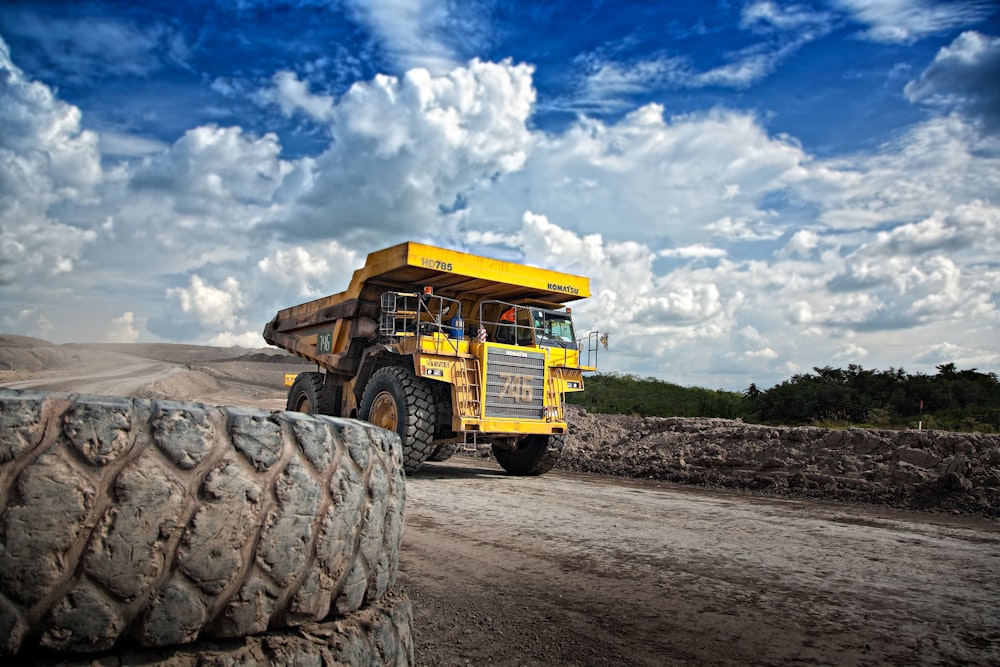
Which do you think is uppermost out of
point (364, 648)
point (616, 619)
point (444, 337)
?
point (444, 337)

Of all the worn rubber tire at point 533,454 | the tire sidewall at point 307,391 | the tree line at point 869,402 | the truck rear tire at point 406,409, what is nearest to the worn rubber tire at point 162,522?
the truck rear tire at point 406,409

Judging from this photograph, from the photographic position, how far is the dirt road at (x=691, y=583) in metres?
3.56

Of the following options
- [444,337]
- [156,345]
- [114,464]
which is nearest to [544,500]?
[444,337]

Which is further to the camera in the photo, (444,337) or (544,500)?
(444,337)

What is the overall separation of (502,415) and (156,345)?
71538 millimetres

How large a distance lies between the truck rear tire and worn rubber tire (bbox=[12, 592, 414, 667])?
769 centimetres

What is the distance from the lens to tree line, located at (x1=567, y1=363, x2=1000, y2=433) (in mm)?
16562

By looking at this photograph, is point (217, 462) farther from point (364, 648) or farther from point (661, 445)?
point (661, 445)

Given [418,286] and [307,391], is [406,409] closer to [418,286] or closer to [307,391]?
[418,286]

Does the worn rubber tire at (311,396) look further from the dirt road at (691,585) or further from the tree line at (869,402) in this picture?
the tree line at (869,402)

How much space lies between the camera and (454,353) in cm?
1082

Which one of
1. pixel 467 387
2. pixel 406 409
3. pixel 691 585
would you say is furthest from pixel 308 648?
pixel 467 387

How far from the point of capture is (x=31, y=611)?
1.71 m

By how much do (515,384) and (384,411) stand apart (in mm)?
2044
